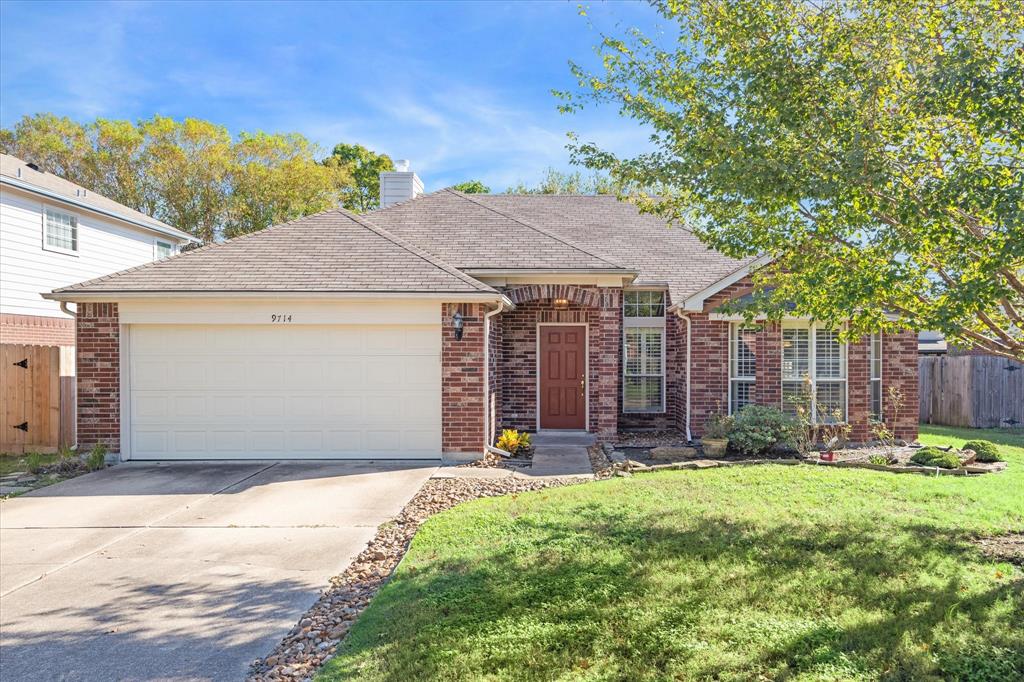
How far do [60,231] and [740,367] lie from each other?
57.2ft

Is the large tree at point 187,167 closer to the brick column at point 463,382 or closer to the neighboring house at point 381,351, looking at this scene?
the neighboring house at point 381,351

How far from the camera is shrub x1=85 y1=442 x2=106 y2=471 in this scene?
33.7ft

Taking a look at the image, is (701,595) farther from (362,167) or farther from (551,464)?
(362,167)

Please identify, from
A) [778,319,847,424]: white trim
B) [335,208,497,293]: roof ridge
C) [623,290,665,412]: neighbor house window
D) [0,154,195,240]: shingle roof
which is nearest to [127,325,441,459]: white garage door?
[335,208,497,293]: roof ridge

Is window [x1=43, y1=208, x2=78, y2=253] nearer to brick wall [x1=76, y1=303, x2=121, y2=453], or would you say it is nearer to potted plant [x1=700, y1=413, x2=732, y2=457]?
brick wall [x1=76, y1=303, x2=121, y2=453]

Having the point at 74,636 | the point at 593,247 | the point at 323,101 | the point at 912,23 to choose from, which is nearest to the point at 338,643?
the point at 74,636

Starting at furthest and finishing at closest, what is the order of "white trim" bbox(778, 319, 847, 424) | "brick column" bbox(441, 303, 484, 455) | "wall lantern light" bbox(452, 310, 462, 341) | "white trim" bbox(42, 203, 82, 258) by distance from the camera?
"white trim" bbox(42, 203, 82, 258) → "white trim" bbox(778, 319, 847, 424) → "brick column" bbox(441, 303, 484, 455) → "wall lantern light" bbox(452, 310, 462, 341)

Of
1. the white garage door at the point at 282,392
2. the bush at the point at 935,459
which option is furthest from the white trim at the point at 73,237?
the bush at the point at 935,459

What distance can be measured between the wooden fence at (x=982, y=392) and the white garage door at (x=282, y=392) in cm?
1415

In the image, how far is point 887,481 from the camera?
838 cm

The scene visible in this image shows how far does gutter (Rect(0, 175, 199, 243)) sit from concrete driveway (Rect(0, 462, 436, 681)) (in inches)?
373

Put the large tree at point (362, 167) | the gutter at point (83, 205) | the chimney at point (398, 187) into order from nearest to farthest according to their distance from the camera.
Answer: the gutter at point (83, 205), the chimney at point (398, 187), the large tree at point (362, 167)

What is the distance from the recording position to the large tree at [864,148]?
4758 mm

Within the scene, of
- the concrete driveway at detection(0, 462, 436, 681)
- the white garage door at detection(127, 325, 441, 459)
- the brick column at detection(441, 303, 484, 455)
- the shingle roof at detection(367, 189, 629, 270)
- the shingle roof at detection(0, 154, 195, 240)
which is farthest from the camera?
the shingle roof at detection(0, 154, 195, 240)
